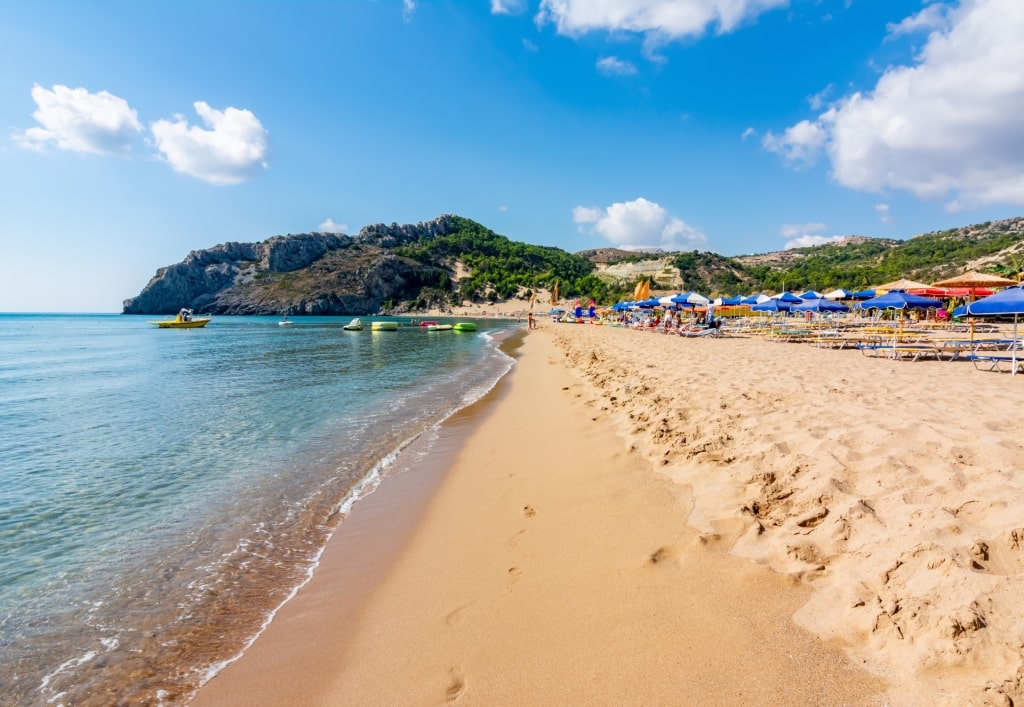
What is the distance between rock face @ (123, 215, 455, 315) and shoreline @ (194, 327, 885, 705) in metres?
136

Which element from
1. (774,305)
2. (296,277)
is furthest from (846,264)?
(296,277)

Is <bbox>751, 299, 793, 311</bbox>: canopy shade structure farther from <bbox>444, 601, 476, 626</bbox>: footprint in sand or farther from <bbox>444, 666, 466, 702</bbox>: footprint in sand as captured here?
<bbox>444, 666, 466, 702</bbox>: footprint in sand

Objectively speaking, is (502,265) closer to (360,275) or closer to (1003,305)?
(360,275)

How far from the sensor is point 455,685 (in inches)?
114

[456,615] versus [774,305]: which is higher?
[774,305]

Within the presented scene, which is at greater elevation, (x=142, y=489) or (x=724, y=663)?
(x=724, y=663)

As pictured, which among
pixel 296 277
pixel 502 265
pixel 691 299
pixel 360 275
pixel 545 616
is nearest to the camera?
pixel 545 616

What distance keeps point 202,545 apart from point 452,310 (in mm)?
123221

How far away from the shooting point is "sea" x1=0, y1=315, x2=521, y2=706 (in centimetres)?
364

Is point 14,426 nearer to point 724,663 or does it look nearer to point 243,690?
point 243,690

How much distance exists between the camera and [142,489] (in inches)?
276

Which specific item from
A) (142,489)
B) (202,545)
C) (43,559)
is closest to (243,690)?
(202,545)

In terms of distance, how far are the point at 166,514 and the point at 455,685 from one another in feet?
17.3

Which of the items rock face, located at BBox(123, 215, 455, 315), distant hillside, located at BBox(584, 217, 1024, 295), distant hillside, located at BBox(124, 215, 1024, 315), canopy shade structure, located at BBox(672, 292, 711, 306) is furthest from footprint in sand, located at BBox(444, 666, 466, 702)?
rock face, located at BBox(123, 215, 455, 315)
